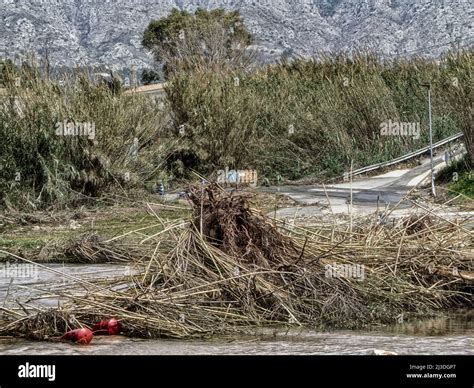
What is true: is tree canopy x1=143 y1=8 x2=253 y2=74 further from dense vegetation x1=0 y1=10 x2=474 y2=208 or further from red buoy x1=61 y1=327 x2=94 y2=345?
red buoy x1=61 y1=327 x2=94 y2=345

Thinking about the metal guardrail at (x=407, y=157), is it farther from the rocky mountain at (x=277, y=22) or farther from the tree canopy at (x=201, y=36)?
the rocky mountain at (x=277, y=22)

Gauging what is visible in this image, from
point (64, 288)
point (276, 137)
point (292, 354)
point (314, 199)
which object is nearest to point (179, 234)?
point (64, 288)

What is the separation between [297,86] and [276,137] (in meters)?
3.89

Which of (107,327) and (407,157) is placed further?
(407,157)

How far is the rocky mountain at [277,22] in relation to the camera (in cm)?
12392

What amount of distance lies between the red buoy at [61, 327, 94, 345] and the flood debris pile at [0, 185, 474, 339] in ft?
0.89

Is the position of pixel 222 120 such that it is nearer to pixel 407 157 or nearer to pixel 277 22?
pixel 407 157

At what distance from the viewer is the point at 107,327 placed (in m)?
10.5

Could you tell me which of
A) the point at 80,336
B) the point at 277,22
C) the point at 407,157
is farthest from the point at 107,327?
the point at 277,22

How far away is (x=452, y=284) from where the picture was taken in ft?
41.1

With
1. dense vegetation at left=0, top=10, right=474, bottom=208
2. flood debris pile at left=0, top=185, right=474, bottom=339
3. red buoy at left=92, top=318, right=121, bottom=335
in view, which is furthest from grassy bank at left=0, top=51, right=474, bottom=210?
red buoy at left=92, top=318, right=121, bottom=335

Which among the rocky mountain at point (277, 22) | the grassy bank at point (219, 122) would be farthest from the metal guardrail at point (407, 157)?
the rocky mountain at point (277, 22)

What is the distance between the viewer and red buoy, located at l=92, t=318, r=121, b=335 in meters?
10.5

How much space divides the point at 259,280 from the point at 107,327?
194cm
